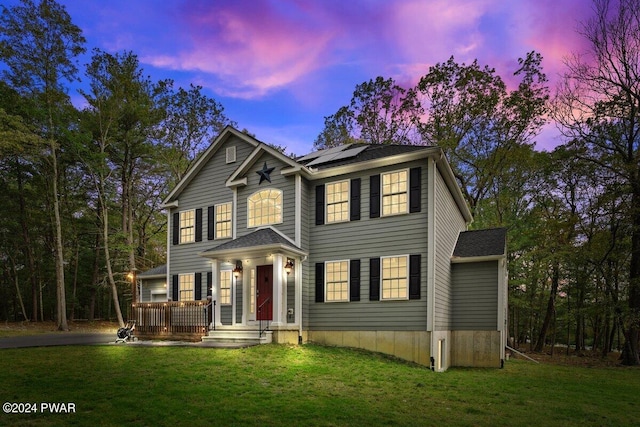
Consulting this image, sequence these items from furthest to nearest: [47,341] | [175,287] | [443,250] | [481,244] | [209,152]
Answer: [175,287] < [209,152] < [481,244] < [47,341] < [443,250]

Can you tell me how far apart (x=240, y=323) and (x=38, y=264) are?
25065 millimetres

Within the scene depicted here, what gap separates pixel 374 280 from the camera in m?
12.9

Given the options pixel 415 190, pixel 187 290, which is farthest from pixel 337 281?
pixel 187 290

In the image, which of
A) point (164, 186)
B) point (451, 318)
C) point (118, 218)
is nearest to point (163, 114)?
point (164, 186)

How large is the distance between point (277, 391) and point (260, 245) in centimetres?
616

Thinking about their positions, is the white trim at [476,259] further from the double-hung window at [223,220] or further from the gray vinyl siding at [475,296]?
the double-hung window at [223,220]

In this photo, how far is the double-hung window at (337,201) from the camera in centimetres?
1394

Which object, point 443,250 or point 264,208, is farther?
point 264,208

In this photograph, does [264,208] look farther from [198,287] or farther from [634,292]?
[634,292]

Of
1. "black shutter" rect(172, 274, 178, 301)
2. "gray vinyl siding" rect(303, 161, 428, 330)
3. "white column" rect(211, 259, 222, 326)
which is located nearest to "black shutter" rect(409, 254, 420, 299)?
"gray vinyl siding" rect(303, 161, 428, 330)

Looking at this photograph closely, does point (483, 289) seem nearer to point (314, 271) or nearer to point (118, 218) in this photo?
point (314, 271)

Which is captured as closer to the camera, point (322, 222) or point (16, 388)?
point (16, 388)

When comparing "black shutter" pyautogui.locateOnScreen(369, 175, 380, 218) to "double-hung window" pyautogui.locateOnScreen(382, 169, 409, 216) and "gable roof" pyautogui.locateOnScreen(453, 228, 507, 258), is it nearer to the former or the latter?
"double-hung window" pyautogui.locateOnScreen(382, 169, 409, 216)

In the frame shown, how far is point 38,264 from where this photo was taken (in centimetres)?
3073
